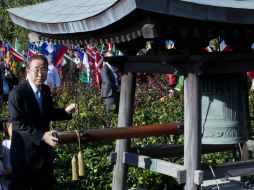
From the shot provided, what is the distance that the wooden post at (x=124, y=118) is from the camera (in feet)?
21.6

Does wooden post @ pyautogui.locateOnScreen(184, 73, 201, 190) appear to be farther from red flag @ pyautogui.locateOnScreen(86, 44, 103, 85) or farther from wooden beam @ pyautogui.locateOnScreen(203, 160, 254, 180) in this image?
red flag @ pyautogui.locateOnScreen(86, 44, 103, 85)

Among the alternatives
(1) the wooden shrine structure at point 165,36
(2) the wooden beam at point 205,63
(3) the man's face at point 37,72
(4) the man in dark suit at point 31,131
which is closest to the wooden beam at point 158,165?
(1) the wooden shrine structure at point 165,36

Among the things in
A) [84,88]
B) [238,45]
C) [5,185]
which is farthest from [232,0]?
[84,88]

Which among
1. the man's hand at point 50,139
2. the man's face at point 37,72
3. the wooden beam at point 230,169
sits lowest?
the wooden beam at point 230,169

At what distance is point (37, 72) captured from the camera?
552 centimetres

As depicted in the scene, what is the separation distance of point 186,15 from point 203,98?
5.43 ft

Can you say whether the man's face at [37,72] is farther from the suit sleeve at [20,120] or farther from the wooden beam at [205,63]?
the wooden beam at [205,63]

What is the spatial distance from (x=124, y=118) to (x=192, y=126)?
1.16 metres

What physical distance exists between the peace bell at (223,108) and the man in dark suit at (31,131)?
5.19 ft

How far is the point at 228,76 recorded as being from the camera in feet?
19.8

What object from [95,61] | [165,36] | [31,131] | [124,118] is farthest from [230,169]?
[95,61]

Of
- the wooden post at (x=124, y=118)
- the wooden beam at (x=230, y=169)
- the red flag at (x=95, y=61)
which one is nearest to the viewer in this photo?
the wooden beam at (x=230, y=169)

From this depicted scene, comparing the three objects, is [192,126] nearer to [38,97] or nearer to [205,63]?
[205,63]

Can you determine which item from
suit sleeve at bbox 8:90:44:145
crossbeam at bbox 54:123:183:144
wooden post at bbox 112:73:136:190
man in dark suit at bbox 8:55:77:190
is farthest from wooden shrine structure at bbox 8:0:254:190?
suit sleeve at bbox 8:90:44:145
